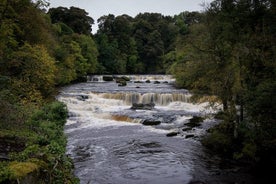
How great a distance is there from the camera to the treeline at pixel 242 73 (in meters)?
14.2

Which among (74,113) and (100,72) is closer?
(74,113)

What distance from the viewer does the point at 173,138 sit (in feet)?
64.3

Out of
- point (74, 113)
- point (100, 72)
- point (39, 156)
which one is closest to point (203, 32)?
point (74, 113)

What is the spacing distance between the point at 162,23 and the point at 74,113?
182ft

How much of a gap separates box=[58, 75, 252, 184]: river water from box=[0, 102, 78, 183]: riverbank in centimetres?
277

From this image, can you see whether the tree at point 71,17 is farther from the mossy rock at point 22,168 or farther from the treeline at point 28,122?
the mossy rock at point 22,168

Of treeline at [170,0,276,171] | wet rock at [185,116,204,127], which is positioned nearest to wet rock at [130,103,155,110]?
wet rock at [185,116,204,127]

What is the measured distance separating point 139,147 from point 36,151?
1033 centimetres

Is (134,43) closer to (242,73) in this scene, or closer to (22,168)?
(242,73)

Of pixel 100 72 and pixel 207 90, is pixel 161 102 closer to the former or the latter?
pixel 207 90

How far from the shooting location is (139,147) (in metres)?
17.8

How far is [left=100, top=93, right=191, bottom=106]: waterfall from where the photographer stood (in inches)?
1247

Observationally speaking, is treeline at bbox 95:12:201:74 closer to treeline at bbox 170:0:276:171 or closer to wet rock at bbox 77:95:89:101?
wet rock at bbox 77:95:89:101

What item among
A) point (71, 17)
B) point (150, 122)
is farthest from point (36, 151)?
point (71, 17)
